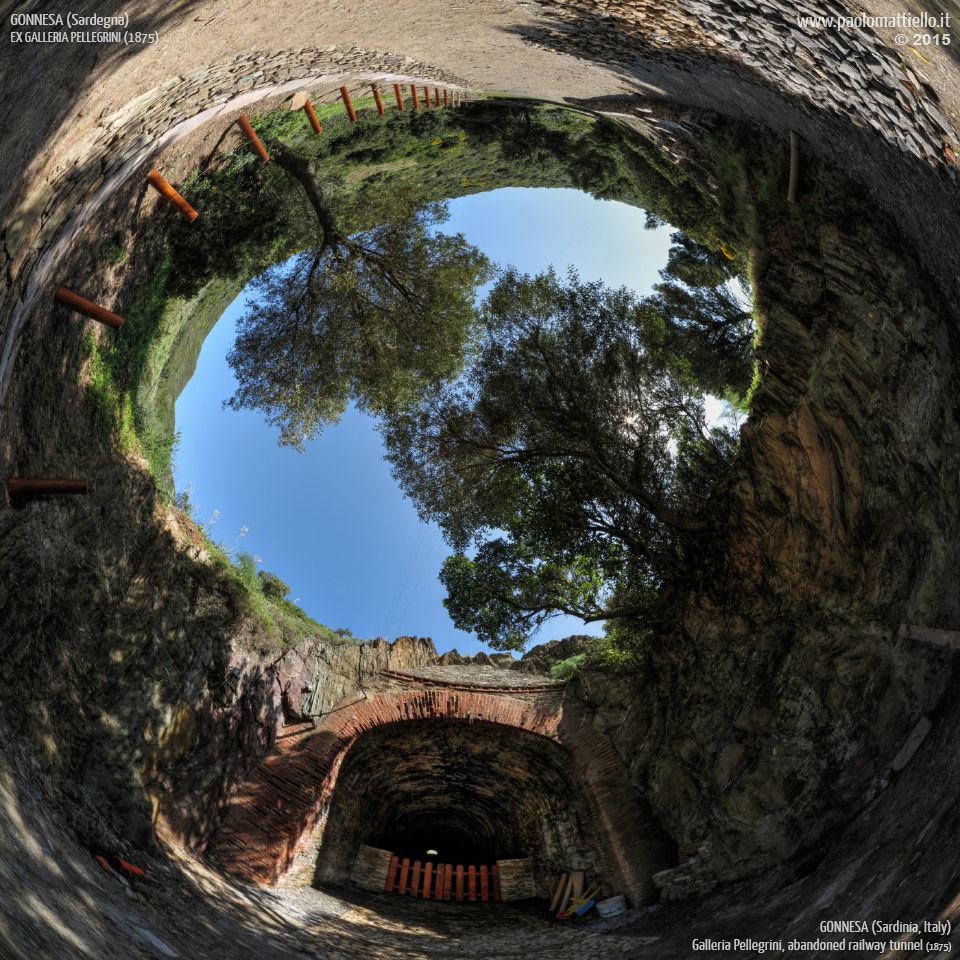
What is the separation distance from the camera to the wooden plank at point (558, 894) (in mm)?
8742

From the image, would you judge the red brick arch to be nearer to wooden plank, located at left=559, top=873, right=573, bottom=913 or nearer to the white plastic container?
the white plastic container

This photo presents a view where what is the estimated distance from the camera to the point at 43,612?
19.5ft

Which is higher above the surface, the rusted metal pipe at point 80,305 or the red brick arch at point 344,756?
the rusted metal pipe at point 80,305

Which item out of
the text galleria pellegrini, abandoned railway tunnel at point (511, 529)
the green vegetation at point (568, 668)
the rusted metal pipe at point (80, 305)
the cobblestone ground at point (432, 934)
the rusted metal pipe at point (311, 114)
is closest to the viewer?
the text galleria pellegrini, abandoned railway tunnel at point (511, 529)

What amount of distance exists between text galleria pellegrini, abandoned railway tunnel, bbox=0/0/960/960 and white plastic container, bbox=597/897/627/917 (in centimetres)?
11

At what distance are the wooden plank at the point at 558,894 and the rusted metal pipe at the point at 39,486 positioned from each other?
26.7ft

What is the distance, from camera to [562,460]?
10.7 metres

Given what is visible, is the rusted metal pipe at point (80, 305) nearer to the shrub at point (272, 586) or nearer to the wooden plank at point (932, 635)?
the shrub at point (272, 586)

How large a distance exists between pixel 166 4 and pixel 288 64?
213 cm

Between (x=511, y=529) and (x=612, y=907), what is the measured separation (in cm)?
559

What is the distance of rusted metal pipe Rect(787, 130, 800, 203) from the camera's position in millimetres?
5740

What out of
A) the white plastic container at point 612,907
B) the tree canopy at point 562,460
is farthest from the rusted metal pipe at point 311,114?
the white plastic container at point 612,907

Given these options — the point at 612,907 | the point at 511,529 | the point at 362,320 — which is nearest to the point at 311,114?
the point at 362,320

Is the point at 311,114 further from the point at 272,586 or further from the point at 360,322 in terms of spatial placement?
the point at 272,586
